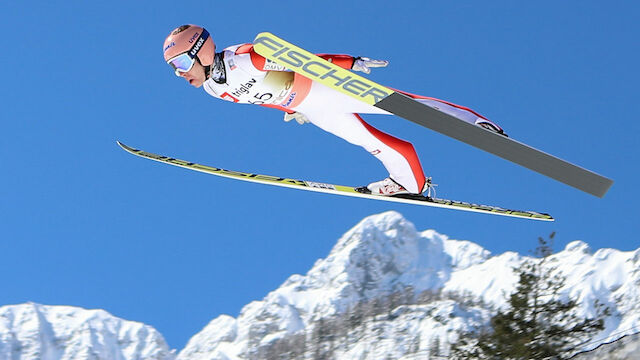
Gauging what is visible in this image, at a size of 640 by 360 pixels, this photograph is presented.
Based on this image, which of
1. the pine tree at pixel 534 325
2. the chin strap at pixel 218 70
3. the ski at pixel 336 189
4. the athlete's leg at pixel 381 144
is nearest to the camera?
the chin strap at pixel 218 70

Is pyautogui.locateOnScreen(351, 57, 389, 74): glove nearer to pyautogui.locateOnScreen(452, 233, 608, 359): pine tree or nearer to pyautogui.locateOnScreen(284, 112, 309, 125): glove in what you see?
pyautogui.locateOnScreen(284, 112, 309, 125): glove

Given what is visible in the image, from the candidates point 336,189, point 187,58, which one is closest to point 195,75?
point 187,58

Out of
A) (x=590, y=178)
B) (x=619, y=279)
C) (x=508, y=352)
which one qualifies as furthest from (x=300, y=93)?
(x=619, y=279)

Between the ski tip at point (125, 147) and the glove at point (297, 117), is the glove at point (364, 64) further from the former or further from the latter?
the ski tip at point (125, 147)

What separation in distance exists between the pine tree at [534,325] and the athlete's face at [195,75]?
14.5 metres

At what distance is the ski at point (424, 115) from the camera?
19.3ft

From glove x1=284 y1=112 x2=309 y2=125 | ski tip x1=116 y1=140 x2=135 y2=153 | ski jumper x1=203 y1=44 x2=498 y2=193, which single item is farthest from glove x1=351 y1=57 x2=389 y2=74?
ski tip x1=116 y1=140 x2=135 y2=153

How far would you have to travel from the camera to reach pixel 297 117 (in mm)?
7273

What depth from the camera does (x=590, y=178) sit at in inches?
237

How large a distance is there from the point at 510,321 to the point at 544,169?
1606cm

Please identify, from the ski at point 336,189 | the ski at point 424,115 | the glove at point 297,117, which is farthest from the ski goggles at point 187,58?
the ski at point 336,189

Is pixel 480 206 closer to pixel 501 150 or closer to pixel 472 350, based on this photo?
pixel 501 150

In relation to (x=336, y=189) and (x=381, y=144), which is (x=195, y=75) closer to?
(x=381, y=144)

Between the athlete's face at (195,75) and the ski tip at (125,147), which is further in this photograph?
the ski tip at (125,147)
